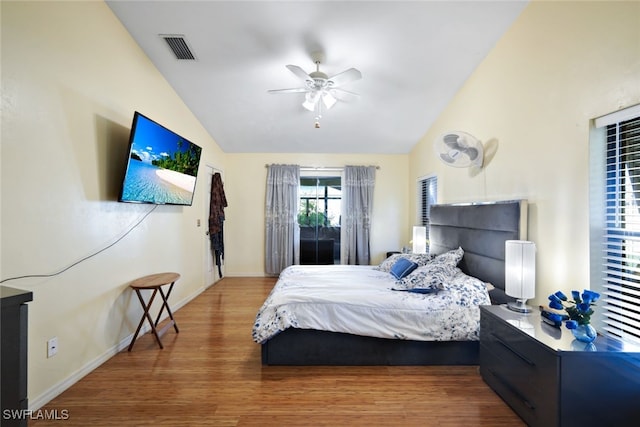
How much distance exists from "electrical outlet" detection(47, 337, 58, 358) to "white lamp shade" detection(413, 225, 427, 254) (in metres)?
3.99

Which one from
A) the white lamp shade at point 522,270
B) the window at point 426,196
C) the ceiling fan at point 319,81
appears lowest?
the white lamp shade at point 522,270

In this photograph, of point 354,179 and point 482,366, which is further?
point 354,179

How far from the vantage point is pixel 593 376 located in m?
1.48

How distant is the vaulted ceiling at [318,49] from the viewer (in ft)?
7.93

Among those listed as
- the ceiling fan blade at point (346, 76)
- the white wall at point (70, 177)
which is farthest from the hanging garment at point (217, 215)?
the ceiling fan blade at point (346, 76)

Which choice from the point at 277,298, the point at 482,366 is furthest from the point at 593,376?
the point at 277,298

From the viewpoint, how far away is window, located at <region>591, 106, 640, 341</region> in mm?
1659

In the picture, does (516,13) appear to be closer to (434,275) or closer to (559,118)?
(559,118)

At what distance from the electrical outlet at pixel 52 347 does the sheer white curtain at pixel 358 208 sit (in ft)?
13.8

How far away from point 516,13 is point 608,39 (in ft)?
3.16

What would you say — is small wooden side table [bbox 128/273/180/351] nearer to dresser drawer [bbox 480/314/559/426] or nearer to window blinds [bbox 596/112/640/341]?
dresser drawer [bbox 480/314/559/426]

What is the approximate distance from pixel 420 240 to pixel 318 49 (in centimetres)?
288

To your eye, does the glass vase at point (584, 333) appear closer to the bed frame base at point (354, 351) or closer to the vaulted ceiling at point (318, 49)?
the bed frame base at point (354, 351)

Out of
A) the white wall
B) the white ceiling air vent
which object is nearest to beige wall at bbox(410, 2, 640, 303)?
the white ceiling air vent
